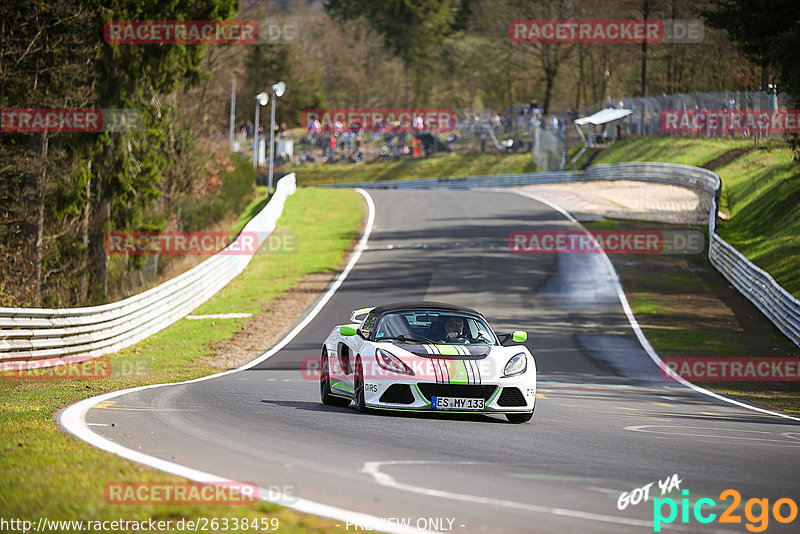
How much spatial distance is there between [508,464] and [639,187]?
171 ft

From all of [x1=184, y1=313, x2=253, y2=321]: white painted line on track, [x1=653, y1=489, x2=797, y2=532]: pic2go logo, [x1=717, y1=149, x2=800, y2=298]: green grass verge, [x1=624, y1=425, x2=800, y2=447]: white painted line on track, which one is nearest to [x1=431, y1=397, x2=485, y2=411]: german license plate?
[x1=624, y1=425, x2=800, y2=447]: white painted line on track

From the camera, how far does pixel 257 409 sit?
1138 cm

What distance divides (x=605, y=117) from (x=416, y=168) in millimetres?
16942

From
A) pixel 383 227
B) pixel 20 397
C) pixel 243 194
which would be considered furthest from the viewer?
pixel 243 194

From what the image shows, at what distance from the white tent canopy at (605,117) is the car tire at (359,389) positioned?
6174 cm

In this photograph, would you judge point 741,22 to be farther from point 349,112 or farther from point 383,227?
point 349,112

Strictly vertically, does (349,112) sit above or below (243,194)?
above

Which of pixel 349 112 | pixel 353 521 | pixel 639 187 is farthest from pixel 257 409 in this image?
pixel 349 112

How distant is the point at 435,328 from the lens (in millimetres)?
12141

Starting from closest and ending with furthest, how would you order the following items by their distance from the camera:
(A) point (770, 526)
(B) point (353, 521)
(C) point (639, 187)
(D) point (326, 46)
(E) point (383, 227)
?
(B) point (353, 521) < (A) point (770, 526) < (E) point (383, 227) < (C) point (639, 187) < (D) point (326, 46)

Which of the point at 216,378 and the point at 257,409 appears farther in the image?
the point at 216,378

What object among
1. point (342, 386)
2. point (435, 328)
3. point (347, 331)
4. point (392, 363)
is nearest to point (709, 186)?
point (435, 328)

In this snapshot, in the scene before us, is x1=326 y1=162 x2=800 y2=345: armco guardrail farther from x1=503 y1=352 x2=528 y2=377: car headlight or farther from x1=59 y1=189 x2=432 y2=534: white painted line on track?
x1=59 y1=189 x2=432 y2=534: white painted line on track

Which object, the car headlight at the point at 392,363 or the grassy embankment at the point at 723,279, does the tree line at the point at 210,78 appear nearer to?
the grassy embankment at the point at 723,279
